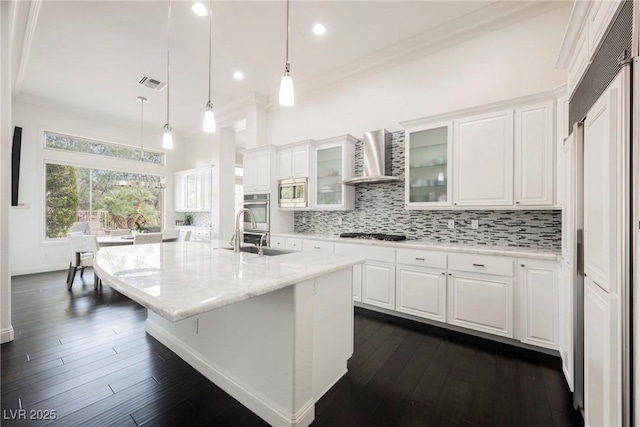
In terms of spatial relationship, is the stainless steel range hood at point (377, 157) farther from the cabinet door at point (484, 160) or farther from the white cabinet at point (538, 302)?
the white cabinet at point (538, 302)

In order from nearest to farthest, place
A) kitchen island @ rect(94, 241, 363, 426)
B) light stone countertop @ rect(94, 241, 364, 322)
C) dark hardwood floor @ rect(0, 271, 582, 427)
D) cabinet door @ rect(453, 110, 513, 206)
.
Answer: light stone countertop @ rect(94, 241, 364, 322)
kitchen island @ rect(94, 241, 363, 426)
dark hardwood floor @ rect(0, 271, 582, 427)
cabinet door @ rect(453, 110, 513, 206)

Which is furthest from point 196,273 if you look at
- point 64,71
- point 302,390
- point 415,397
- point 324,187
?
point 64,71

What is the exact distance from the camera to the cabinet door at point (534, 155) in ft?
7.86

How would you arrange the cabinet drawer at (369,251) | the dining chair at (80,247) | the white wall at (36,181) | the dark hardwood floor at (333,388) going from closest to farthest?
1. the dark hardwood floor at (333,388)
2. the cabinet drawer at (369,251)
3. the dining chair at (80,247)
4. the white wall at (36,181)

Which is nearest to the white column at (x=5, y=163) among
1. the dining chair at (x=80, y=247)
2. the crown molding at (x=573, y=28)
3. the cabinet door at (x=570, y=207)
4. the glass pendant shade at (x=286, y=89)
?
the dining chair at (x=80, y=247)

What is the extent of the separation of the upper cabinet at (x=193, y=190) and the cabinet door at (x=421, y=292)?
15.6 feet

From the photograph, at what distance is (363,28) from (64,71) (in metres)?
4.55

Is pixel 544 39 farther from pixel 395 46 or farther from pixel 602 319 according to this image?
pixel 602 319

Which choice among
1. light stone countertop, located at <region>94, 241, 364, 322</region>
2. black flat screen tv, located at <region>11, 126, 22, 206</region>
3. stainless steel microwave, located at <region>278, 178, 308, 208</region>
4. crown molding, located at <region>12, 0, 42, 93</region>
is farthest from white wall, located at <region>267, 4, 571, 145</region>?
black flat screen tv, located at <region>11, 126, 22, 206</region>

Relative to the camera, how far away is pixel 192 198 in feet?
21.5

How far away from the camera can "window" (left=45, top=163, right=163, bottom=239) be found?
5387 mm

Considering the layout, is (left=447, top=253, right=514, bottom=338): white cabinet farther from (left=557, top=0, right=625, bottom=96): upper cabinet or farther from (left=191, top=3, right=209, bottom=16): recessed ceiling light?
(left=191, top=3, right=209, bottom=16): recessed ceiling light

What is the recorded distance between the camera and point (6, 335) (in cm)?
245

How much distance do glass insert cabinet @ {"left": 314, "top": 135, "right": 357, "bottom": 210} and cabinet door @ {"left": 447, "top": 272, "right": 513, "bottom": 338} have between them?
5.81 feet
